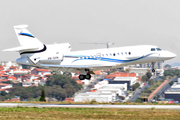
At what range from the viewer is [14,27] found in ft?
150

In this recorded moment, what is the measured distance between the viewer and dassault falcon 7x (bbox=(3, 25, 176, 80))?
42.5 metres

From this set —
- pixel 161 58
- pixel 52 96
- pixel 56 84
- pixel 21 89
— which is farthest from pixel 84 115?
pixel 56 84

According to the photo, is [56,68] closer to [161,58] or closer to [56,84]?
[161,58]

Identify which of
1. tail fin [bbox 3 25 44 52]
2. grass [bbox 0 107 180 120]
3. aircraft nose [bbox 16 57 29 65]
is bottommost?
grass [bbox 0 107 180 120]

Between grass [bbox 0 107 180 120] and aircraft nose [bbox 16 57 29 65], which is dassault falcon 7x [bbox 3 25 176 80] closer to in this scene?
aircraft nose [bbox 16 57 29 65]

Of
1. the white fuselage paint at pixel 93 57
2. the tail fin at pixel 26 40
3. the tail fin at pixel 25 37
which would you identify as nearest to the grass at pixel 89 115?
the white fuselage paint at pixel 93 57

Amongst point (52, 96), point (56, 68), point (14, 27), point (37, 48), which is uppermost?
point (14, 27)

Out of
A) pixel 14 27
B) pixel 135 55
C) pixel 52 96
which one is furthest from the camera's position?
pixel 52 96

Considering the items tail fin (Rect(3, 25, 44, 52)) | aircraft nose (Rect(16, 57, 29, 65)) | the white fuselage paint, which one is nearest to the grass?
the white fuselage paint

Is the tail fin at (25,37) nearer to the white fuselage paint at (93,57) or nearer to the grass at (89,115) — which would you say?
the white fuselage paint at (93,57)

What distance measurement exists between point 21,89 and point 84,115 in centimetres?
14921

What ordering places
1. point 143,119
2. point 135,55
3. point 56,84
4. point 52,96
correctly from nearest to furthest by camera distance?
1. point 143,119
2. point 135,55
3. point 52,96
4. point 56,84

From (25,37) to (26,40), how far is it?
1.51ft

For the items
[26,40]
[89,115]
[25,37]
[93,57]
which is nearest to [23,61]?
[26,40]
